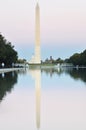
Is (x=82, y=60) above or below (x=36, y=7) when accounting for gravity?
below

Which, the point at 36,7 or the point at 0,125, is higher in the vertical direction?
the point at 36,7

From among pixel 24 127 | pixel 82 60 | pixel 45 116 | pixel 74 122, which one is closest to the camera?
pixel 24 127

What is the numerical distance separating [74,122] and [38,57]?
80.0 m

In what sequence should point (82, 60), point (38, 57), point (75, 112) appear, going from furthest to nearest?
point (82, 60) → point (38, 57) → point (75, 112)

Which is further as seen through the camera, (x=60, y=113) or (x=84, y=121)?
(x=60, y=113)

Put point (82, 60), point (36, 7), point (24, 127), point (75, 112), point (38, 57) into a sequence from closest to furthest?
point (24, 127), point (75, 112), point (36, 7), point (38, 57), point (82, 60)

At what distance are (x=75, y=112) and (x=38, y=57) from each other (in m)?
78.6

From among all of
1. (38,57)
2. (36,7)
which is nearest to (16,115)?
(36,7)

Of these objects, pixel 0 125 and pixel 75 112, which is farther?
pixel 75 112

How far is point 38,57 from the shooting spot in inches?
3438

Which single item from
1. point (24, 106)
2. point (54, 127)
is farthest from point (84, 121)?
point (24, 106)

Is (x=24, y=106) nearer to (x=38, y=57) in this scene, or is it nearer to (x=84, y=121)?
(x=84, y=121)

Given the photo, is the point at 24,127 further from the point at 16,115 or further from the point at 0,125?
the point at 16,115

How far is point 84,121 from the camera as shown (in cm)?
752
